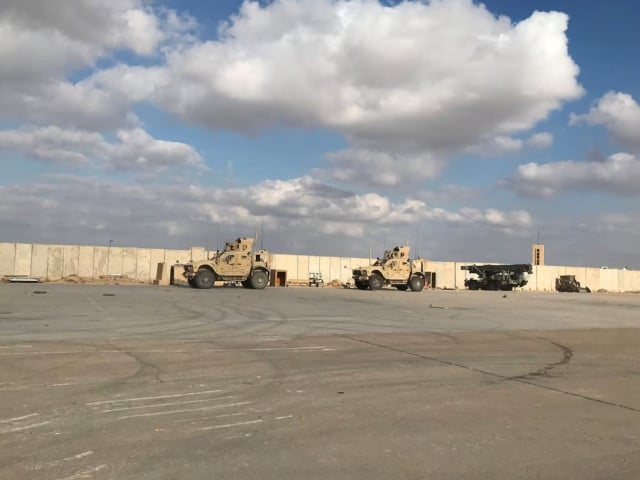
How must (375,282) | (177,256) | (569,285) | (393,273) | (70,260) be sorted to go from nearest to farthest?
1. (375,282)
2. (393,273)
3. (70,260)
4. (177,256)
5. (569,285)

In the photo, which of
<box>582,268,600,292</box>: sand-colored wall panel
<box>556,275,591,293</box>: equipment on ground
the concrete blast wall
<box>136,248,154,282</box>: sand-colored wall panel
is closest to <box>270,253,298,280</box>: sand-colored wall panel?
the concrete blast wall

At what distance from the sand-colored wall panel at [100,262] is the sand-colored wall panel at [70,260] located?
1.19 m

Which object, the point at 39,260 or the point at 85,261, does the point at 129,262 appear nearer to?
the point at 85,261

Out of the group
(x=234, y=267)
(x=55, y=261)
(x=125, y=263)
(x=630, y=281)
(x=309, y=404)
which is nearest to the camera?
(x=309, y=404)

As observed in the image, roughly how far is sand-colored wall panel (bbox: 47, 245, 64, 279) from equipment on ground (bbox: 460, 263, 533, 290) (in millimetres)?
34104

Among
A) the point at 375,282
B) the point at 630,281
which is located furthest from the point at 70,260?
the point at 630,281

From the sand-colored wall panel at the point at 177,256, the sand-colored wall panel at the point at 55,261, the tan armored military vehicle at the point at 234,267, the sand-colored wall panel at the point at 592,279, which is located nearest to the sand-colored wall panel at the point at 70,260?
the sand-colored wall panel at the point at 55,261

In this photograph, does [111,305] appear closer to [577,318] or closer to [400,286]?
[577,318]

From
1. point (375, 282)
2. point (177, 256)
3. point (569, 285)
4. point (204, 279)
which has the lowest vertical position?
point (204, 279)

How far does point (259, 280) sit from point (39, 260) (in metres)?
18.7

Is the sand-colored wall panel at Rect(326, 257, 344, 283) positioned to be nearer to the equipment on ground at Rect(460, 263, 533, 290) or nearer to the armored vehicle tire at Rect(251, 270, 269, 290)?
the equipment on ground at Rect(460, 263, 533, 290)

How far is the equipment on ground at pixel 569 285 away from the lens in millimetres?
58188

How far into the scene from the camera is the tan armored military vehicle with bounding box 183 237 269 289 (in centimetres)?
3372

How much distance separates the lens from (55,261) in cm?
4419
